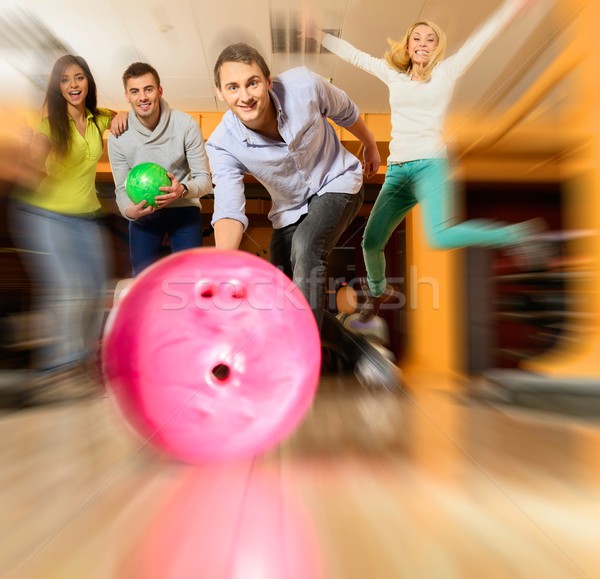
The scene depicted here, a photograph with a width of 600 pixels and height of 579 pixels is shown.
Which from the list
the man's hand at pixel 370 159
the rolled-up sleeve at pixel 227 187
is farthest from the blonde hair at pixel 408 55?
the rolled-up sleeve at pixel 227 187

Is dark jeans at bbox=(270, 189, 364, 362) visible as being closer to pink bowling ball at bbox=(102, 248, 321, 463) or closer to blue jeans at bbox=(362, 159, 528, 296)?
blue jeans at bbox=(362, 159, 528, 296)

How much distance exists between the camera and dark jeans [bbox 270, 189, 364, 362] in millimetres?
1355

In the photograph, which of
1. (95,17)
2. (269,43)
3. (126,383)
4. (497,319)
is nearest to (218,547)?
(126,383)

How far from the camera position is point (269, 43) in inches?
77.7

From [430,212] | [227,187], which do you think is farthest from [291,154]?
[430,212]

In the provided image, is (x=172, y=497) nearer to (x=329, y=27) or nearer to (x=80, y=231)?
(x=80, y=231)

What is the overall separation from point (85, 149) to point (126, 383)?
1.18 metres

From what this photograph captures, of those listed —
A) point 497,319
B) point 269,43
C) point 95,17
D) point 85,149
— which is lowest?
point 497,319

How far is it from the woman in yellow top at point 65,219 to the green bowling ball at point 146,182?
0.51ft

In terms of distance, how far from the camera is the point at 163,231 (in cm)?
175

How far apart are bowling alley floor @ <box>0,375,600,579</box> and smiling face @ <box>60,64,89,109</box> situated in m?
1.12

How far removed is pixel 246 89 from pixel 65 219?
2.28 feet

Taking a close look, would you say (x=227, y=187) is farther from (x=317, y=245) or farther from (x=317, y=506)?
(x=317, y=506)

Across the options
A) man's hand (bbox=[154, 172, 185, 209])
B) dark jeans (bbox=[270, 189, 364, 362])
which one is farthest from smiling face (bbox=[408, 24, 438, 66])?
man's hand (bbox=[154, 172, 185, 209])
